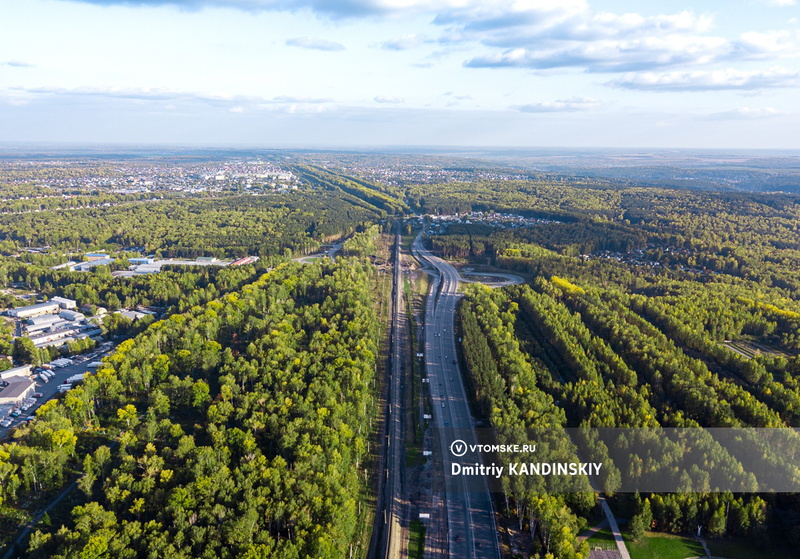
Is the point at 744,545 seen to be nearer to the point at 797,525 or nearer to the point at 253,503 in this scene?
the point at 797,525

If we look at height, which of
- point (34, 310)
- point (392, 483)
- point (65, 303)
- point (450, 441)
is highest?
point (65, 303)

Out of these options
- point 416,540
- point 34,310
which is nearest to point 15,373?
point 34,310

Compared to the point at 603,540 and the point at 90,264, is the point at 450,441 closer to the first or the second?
the point at 603,540

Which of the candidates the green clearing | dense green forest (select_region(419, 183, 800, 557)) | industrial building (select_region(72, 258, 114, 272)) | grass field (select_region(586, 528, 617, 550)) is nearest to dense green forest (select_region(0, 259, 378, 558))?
the green clearing

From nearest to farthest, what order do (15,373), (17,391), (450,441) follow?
(450,441) → (17,391) → (15,373)

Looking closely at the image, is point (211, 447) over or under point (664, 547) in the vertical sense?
over

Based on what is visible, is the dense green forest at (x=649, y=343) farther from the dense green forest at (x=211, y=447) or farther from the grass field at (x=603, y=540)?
the dense green forest at (x=211, y=447)
